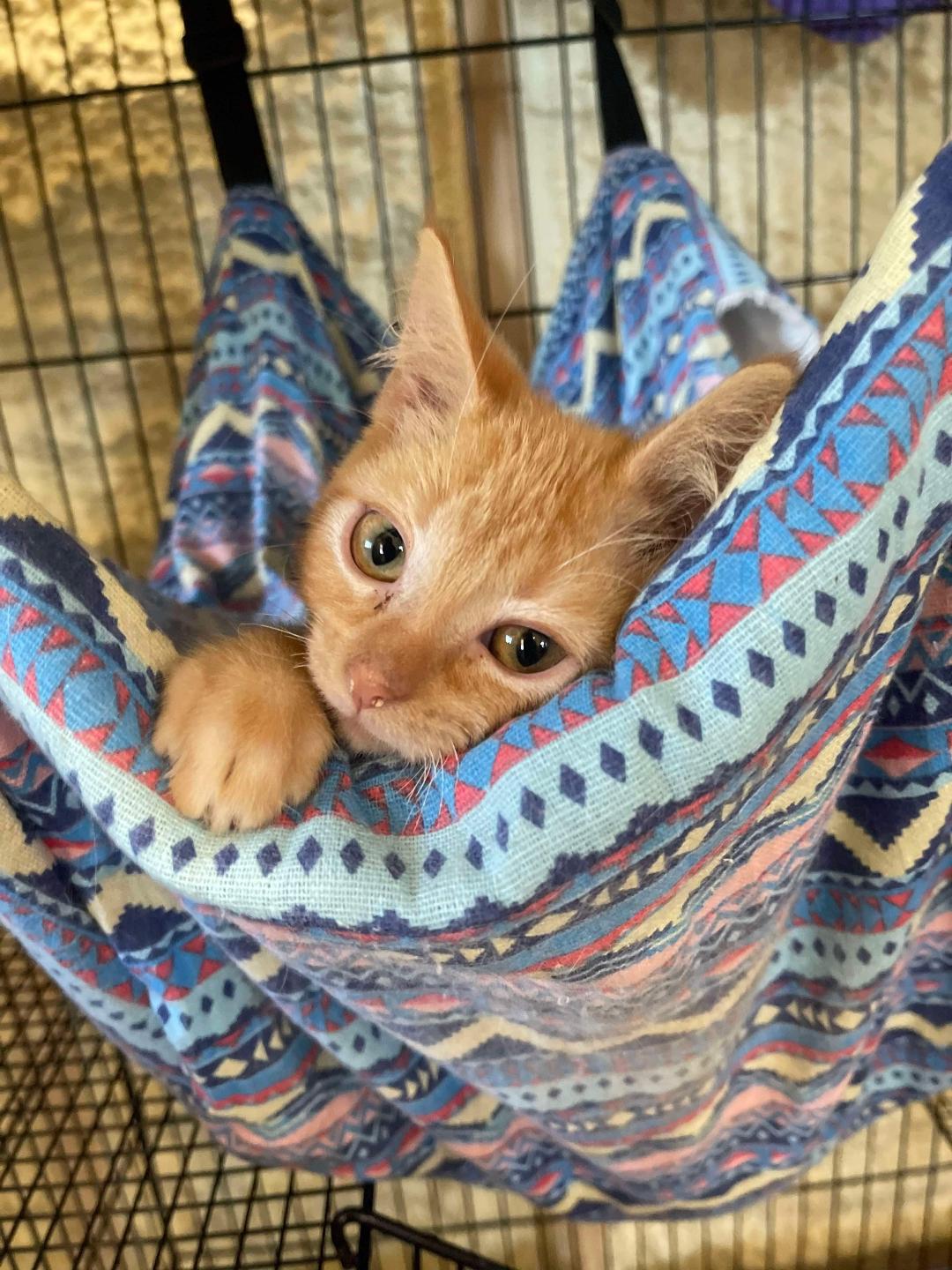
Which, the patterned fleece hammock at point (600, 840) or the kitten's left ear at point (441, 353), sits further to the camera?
the kitten's left ear at point (441, 353)

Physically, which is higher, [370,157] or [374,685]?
[370,157]

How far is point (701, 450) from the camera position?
2.35 ft

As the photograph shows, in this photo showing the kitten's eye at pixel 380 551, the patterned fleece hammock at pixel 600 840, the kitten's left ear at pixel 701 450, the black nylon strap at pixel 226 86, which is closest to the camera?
→ the patterned fleece hammock at pixel 600 840

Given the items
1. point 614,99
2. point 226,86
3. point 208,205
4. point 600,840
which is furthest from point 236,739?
point 208,205

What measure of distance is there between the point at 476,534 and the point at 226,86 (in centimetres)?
79

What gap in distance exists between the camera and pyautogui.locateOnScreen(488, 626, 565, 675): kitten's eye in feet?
2.36

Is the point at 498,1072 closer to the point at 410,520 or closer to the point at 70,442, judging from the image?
the point at 410,520

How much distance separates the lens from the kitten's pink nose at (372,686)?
2.13ft

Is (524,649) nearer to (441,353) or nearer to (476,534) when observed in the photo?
(476,534)

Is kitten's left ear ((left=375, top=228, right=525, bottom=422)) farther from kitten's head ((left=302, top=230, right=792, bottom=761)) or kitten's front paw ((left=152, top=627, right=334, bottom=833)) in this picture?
kitten's front paw ((left=152, top=627, right=334, bottom=833))

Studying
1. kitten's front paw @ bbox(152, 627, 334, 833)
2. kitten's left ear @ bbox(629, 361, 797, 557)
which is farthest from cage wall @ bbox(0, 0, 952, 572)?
kitten's front paw @ bbox(152, 627, 334, 833)

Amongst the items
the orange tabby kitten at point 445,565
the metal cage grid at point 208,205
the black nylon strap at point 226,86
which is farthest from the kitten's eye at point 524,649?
the metal cage grid at point 208,205

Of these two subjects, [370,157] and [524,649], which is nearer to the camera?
[524,649]

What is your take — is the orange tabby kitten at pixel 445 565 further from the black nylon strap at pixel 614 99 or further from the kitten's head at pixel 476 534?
the black nylon strap at pixel 614 99
